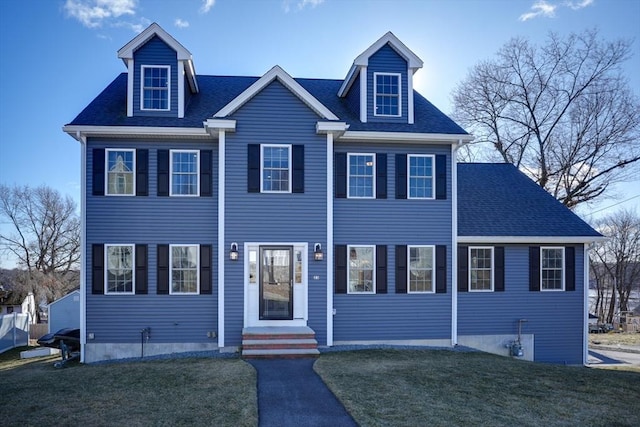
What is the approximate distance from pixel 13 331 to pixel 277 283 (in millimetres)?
15027

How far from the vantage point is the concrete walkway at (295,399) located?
21.2ft

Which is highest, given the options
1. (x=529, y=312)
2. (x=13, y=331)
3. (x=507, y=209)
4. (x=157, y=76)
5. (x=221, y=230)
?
(x=157, y=76)

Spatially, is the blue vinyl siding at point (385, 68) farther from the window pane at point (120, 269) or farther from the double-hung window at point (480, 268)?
the window pane at point (120, 269)

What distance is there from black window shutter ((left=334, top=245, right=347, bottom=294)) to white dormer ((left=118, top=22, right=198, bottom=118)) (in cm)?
557

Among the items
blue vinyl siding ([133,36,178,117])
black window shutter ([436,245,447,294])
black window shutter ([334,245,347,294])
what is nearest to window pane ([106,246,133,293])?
blue vinyl siding ([133,36,178,117])

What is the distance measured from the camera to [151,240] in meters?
12.0

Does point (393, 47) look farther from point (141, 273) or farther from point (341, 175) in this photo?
point (141, 273)

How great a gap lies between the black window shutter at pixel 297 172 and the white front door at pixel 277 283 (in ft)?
4.79

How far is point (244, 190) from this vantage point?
11883 mm

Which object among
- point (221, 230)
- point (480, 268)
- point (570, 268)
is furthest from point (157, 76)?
point (570, 268)

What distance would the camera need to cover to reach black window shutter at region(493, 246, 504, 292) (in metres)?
13.4

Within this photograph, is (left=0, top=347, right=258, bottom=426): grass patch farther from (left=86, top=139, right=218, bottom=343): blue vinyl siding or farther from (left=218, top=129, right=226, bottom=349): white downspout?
(left=86, top=139, right=218, bottom=343): blue vinyl siding

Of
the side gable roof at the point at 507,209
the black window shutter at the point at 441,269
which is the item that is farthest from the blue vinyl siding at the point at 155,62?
the side gable roof at the point at 507,209

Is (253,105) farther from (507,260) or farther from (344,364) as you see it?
(507,260)
